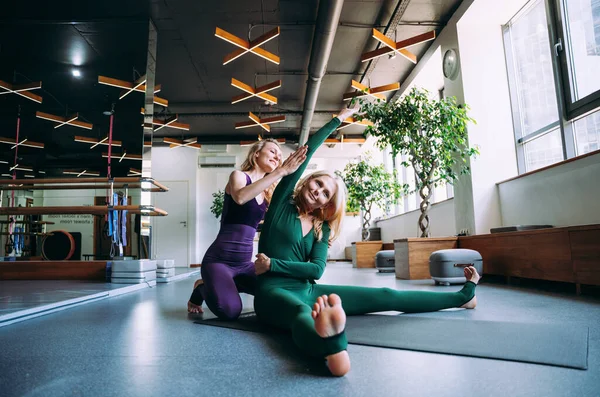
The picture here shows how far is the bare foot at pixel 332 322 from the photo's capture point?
104 centimetres

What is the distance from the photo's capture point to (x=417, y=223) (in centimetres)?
756

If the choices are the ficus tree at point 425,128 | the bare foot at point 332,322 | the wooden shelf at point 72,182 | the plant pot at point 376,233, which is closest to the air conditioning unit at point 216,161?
the plant pot at point 376,233

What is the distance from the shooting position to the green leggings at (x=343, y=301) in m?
1.48

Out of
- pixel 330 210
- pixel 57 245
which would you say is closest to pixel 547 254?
pixel 330 210

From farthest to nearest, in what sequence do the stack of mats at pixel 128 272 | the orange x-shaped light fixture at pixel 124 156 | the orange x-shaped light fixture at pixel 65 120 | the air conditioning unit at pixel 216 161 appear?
the air conditioning unit at pixel 216 161
the orange x-shaped light fixture at pixel 65 120
the orange x-shaped light fixture at pixel 124 156
the stack of mats at pixel 128 272

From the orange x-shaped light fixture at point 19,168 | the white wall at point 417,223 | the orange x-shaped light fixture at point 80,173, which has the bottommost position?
the white wall at point 417,223

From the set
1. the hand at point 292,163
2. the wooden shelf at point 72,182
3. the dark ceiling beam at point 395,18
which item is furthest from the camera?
the dark ceiling beam at point 395,18

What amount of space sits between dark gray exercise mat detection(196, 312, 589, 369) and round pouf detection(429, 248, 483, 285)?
72.4 inches

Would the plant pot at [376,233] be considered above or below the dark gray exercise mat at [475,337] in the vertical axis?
above

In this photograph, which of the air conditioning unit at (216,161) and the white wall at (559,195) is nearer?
the white wall at (559,195)

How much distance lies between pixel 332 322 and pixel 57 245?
597cm

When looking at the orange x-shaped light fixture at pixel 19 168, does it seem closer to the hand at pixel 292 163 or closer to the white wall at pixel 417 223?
the hand at pixel 292 163

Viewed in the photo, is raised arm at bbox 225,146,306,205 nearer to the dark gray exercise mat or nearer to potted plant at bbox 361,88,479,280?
the dark gray exercise mat

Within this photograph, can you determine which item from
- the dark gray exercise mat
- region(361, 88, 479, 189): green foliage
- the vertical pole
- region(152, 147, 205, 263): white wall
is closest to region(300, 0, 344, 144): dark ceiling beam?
region(361, 88, 479, 189): green foliage
